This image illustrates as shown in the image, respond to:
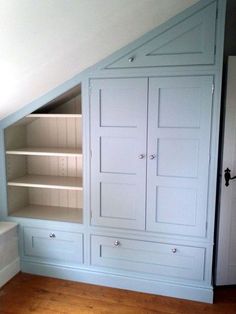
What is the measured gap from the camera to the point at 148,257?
2.33m

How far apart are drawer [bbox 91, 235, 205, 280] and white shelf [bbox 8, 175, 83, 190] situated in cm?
48

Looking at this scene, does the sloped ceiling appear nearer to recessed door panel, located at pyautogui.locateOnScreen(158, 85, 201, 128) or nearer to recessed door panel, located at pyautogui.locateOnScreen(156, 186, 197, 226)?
recessed door panel, located at pyautogui.locateOnScreen(158, 85, 201, 128)

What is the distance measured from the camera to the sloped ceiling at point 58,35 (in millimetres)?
1302

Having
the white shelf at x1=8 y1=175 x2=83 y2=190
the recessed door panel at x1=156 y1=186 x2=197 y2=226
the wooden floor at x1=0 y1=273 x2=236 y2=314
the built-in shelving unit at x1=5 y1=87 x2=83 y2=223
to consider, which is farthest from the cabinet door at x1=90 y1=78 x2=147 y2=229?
the wooden floor at x1=0 y1=273 x2=236 y2=314

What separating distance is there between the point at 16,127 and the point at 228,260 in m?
2.23

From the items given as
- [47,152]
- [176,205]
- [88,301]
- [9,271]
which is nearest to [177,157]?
[176,205]

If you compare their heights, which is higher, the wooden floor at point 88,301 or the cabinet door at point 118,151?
the cabinet door at point 118,151

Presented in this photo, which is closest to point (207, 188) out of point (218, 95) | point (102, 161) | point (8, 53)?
point (218, 95)

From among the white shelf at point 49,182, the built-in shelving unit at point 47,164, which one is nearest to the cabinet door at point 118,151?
the white shelf at point 49,182

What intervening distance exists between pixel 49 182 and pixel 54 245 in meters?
0.57

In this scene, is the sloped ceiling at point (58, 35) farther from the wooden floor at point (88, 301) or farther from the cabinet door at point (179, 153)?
the wooden floor at point (88, 301)

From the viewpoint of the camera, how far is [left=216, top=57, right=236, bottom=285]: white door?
2188mm

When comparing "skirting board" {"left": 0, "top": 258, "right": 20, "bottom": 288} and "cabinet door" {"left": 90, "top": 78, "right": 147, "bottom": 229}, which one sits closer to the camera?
"cabinet door" {"left": 90, "top": 78, "right": 147, "bottom": 229}

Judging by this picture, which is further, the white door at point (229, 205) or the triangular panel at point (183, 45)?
the white door at point (229, 205)
